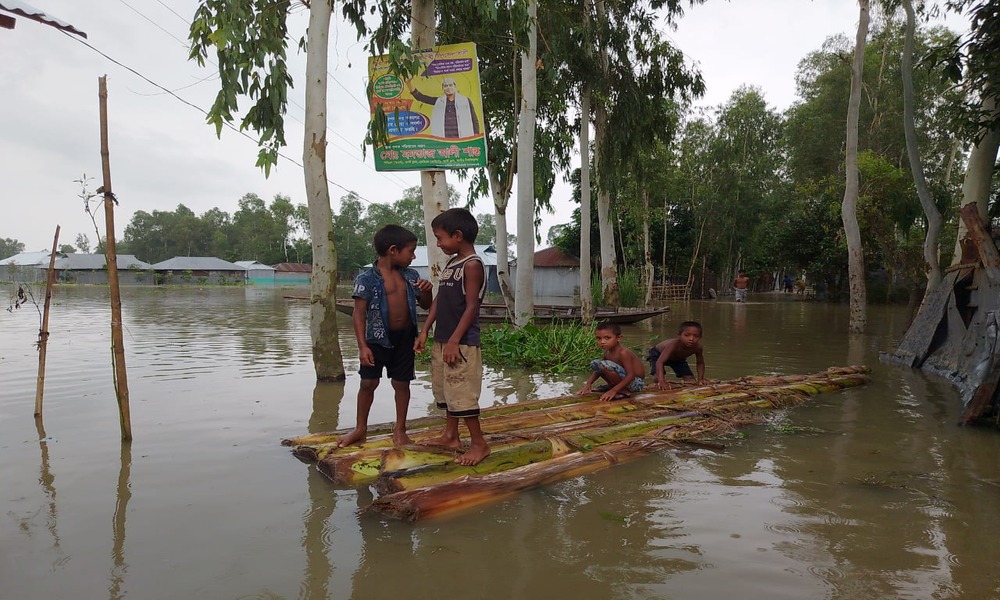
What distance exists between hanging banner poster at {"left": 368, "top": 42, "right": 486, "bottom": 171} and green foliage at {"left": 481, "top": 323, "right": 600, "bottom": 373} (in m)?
3.04

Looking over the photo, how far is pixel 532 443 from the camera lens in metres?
3.75

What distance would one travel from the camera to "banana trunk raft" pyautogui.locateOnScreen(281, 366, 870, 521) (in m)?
3.14

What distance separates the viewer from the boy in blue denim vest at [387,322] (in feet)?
12.7

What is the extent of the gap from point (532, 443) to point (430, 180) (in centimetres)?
449

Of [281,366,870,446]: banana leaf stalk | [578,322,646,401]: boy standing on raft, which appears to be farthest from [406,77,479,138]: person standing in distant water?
[281,366,870,446]: banana leaf stalk

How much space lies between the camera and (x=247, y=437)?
467 centimetres

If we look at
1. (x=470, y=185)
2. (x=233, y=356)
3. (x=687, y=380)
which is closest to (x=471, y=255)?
(x=687, y=380)

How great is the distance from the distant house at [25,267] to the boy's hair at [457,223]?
2263 inches

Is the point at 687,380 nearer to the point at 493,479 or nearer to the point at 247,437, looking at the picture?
the point at 493,479

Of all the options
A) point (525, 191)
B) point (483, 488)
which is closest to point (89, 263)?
point (525, 191)

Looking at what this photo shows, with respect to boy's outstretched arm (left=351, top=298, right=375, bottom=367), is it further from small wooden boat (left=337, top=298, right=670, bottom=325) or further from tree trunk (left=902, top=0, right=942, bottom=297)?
tree trunk (left=902, top=0, right=942, bottom=297)

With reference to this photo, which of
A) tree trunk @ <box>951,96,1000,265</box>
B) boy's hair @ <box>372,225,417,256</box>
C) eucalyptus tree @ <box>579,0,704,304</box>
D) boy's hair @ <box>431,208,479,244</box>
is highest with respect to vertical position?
eucalyptus tree @ <box>579,0,704,304</box>

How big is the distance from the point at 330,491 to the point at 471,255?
159 centimetres

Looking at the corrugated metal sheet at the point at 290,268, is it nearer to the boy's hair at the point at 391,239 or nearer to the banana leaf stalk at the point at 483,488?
the boy's hair at the point at 391,239
